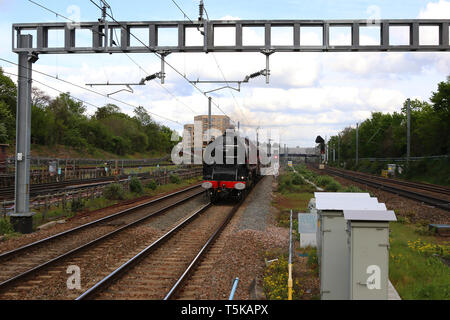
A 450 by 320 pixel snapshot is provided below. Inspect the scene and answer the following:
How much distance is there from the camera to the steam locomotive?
19.0 meters

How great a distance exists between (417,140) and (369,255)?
52.2m

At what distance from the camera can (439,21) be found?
12328 millimetres

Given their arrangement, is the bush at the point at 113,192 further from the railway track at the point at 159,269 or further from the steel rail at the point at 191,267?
the steel rail at the point at 191,267

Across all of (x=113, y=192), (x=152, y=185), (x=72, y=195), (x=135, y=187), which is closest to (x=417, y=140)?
(x=152, y=185)

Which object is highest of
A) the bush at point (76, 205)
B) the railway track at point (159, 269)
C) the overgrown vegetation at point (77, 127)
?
the overgrown vegetation at point (77, 127)

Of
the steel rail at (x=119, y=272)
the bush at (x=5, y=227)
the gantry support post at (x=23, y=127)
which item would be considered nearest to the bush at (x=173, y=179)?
the gantry support post at (x=23, y=127)

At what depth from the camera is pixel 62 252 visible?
9430 mm

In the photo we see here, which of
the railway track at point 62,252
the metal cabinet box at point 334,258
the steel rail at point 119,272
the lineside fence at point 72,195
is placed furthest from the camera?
the lineside fence at point 72,195

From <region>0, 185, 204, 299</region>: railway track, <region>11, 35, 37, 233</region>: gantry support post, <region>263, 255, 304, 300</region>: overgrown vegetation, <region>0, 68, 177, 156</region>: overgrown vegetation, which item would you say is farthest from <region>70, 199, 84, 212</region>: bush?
<region>0, 68, 177, 156</region>: overgrown vegetation

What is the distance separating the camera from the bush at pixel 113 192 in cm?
1938

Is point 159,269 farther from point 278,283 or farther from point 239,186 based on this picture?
point 239,186

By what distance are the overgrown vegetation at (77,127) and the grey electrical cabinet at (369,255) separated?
4741 cm

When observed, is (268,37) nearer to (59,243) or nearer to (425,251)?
(425,251)
